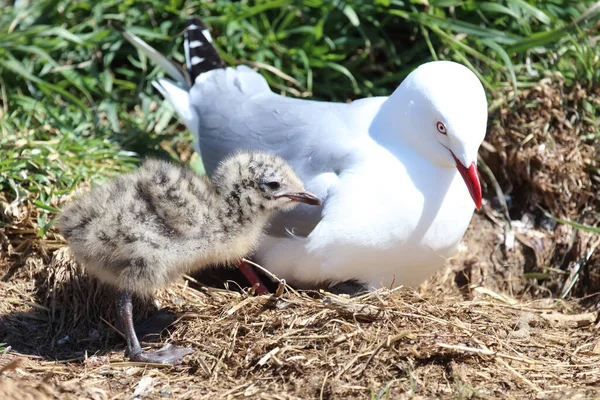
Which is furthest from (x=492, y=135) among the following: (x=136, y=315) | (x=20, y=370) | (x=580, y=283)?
(x=20, y=370)

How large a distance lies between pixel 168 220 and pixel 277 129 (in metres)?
1.15

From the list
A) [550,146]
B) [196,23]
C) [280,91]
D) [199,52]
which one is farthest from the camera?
[280,91]

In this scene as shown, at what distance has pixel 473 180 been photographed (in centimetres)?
417

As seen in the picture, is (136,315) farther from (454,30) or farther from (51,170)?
(454,30)

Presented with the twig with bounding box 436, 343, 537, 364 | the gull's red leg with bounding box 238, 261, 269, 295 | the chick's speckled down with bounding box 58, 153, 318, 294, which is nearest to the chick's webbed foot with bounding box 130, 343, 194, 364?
the chick's speckled down with bounding box 58, 153, 318, 294

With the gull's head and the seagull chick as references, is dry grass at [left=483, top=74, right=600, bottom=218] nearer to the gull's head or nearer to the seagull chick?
the gull's head

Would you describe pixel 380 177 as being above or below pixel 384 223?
above

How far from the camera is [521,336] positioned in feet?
13.8

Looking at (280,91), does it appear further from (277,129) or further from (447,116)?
(447,116)

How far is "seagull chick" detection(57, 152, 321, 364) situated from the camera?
12.7 feet

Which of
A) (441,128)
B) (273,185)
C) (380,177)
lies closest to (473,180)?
(441,128)

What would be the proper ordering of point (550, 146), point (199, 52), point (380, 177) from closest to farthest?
point (380, 177)
point (550, 146)
point (199, 52)

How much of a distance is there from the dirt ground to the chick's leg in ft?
0.18

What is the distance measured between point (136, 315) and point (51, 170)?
1176 mm
